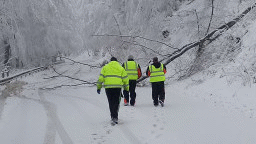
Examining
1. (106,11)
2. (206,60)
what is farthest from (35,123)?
(106,11)

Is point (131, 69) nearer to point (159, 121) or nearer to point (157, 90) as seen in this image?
point (157, 90)

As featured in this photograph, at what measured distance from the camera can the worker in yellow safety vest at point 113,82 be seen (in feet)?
23.8

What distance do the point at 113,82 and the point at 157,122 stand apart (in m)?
1.45

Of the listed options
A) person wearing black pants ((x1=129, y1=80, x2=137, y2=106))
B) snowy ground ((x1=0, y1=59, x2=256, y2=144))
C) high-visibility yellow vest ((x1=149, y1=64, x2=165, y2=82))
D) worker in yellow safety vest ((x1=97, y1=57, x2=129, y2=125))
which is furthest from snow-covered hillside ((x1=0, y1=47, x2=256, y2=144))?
high-visibility yellow vest ((x1=149, y1=64, x2=165, y2=82))

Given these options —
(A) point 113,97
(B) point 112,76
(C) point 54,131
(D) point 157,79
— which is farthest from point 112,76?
(D) point 157,79

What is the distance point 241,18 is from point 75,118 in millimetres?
7975

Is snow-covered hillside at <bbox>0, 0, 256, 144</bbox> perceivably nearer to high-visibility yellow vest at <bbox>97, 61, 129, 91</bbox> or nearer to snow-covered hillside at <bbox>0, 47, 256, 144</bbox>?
snow-covered hillside at <bbox>0, 47, 256, 144</bbox>

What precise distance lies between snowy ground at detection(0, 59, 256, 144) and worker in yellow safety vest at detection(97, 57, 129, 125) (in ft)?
1.31

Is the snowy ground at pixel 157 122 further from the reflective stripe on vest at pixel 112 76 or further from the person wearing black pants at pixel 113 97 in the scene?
the reflective stripe on vest at pixel 112 76

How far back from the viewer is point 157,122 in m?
7.03

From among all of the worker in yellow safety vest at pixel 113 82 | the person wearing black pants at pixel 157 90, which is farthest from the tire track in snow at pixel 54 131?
the person wearing black pants at pixel 157 90

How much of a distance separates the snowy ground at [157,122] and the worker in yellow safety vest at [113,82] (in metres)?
0.40

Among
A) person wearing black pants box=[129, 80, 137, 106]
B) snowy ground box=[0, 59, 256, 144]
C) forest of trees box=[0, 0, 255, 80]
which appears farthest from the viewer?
forest of trees box=[0, 0, 255, 80]

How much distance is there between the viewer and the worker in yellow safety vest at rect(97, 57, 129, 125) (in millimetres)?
7266
